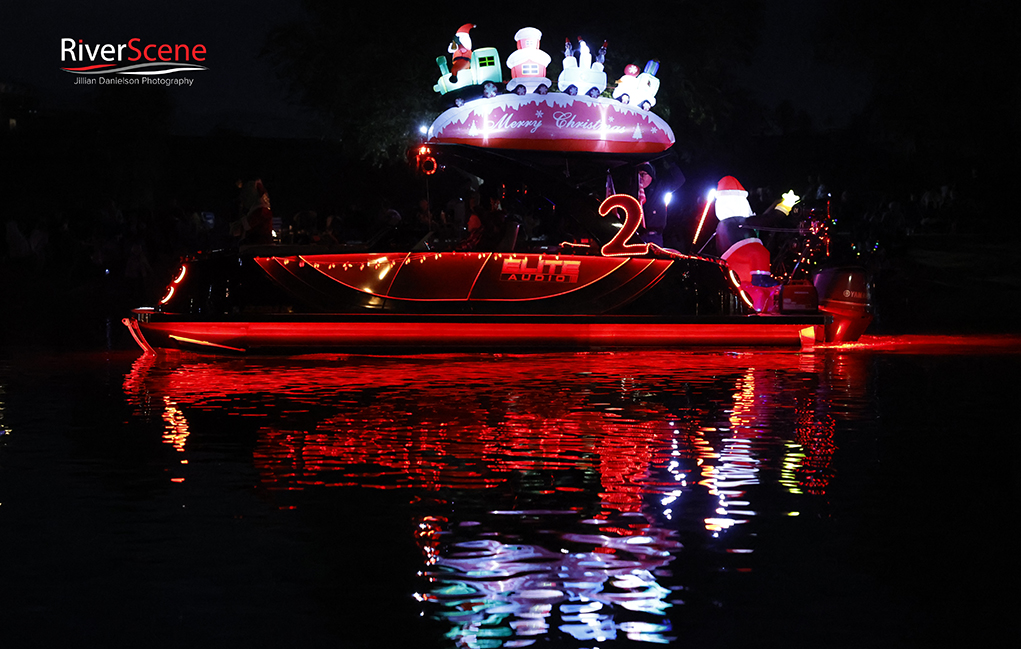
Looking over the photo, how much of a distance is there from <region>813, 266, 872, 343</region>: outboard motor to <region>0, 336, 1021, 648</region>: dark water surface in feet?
12.8

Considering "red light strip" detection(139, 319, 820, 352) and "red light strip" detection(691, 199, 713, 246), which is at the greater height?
"red light strip" detection(691, 199, 713, 246)

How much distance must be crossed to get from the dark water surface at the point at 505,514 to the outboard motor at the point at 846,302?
3.89 meters

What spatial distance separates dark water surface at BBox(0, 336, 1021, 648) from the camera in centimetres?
461

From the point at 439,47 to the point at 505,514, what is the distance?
2299 centimetres

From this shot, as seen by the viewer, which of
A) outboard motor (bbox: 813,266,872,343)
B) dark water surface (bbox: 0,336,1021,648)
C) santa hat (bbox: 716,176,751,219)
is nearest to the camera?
dark water surface (bbox: 0,336,1021,648)

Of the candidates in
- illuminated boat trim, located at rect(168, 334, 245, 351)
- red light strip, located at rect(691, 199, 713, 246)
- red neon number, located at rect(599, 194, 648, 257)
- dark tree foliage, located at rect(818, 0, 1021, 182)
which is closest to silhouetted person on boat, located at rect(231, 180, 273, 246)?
illuminated boat trim, located at rect(168, 334, 245, 351)

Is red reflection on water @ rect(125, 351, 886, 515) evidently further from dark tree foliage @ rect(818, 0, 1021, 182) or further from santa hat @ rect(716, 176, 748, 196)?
dark tree foliage @ rect(818, 0, 1021, 182)

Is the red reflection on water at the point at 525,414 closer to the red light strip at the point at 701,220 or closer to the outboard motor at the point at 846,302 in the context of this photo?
the outboard motor at the point at 846,302

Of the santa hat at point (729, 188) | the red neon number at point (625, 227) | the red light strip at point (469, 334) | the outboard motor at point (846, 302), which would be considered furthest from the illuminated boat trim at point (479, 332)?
the santa hat at point (729, 188)

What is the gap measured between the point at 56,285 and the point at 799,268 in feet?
54.3

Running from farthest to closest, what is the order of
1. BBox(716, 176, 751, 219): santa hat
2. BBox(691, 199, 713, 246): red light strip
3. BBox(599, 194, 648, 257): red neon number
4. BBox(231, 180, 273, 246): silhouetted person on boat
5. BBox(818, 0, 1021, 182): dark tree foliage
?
BBox(818, 0, 1021, 182): dark tree foliage, BBox(716, 176, 751, 219): santa hat, BBox(691, 199, 713, 246): red light strip, BBox(231, 180, 273, 246): silhouetted person on boat, BBox(599, 194, 648, 257): red neon number

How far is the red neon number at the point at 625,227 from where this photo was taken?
14852 mm

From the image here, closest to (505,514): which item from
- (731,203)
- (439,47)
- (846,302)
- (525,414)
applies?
(525,414)

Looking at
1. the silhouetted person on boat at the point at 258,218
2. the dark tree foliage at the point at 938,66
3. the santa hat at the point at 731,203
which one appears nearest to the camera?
the silhouetted person on boat at the point at 258,218
